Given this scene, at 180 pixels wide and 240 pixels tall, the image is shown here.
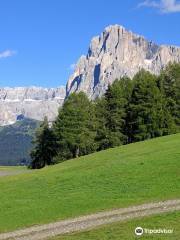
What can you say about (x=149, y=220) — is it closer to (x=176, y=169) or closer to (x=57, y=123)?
(x=176, y=169)

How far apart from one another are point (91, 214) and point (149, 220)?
5.38 meters

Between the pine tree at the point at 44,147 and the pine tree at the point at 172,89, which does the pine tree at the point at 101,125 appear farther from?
the pine tree at the point at 172,89

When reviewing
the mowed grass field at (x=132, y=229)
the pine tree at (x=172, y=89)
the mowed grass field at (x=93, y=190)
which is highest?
the pine tree at (x=172, y=89)

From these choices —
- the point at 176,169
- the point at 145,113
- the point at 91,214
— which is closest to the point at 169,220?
the point at 91,214

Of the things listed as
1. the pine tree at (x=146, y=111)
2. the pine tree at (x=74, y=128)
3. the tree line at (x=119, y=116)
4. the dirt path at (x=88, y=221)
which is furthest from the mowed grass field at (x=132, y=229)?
the pine tree at (x=74, y=128)

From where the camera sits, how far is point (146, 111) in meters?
90.0

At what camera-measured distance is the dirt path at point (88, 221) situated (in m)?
25.2

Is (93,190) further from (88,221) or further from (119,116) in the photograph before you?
(119,116)

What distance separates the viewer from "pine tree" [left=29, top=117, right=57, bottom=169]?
4154 inches

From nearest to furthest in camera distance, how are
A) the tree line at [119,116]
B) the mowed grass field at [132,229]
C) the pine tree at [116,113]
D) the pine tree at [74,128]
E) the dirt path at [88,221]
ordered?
1. the mowed grass field at [132,229]
2. the dirt path at [88,221]
3. the tree line at [119,116]
4. the pine tree at [116,113]
5. the pine tree at [74,128]

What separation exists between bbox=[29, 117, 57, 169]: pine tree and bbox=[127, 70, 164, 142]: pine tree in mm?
19180

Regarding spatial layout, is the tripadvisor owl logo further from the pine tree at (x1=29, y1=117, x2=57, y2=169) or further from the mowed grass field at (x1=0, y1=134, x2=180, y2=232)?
the pine tree at (x1=29, y1=117, x2=57, y2=169)

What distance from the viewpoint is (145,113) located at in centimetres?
9012

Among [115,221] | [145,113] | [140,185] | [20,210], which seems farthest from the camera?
[145,113]
